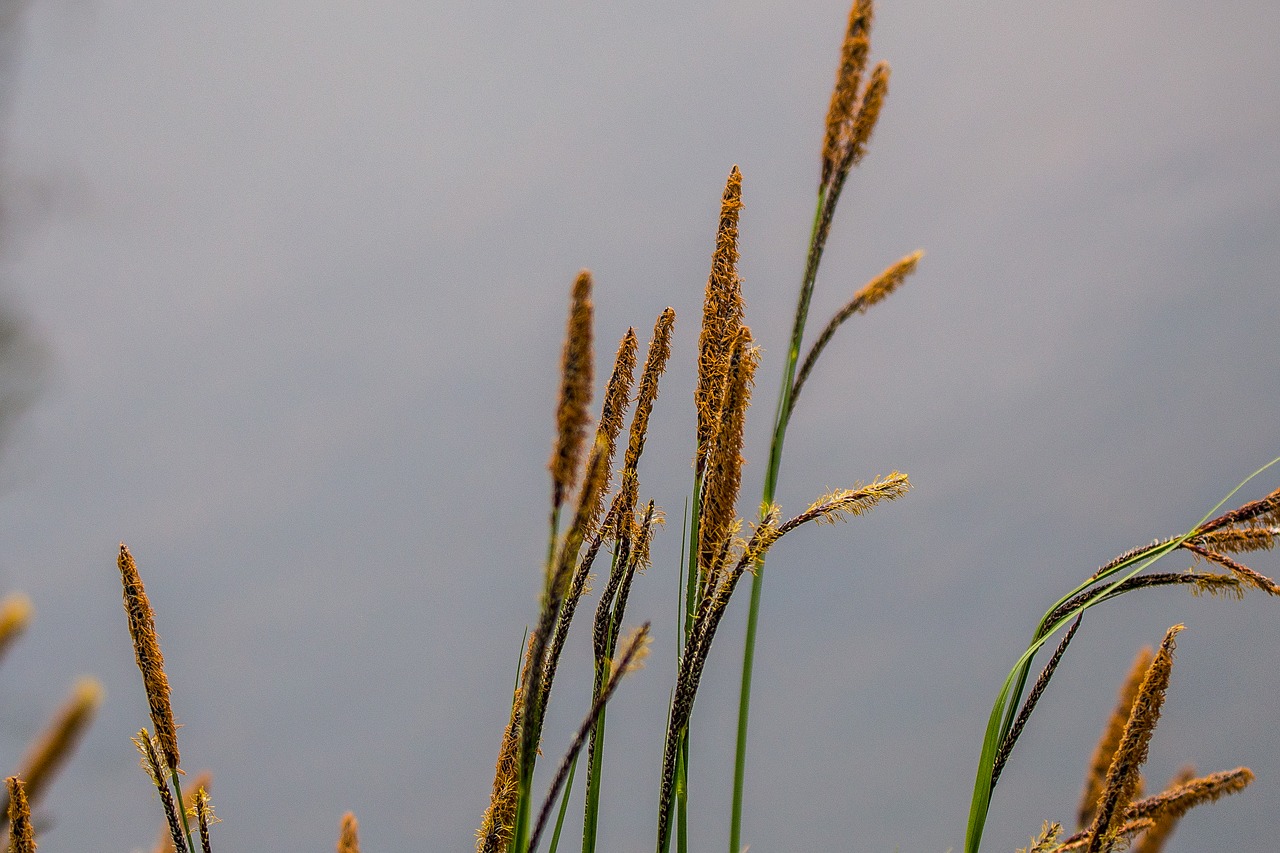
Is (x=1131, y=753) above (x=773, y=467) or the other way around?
the other way around

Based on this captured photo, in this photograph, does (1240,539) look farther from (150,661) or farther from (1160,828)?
(150,661)

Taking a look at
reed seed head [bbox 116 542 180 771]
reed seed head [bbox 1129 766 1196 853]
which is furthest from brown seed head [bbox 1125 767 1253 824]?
reed seed head [bbox 116 542 180 771]

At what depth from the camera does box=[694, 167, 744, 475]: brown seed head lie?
38.4 inches

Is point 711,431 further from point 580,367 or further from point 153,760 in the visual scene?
point 153,760

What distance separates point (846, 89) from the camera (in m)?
0.80

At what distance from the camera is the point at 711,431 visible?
0.95 meters

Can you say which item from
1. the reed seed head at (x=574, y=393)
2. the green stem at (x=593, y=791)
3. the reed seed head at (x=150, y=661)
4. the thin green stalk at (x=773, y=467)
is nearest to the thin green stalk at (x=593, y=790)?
the green stem at (x=593, y=791)

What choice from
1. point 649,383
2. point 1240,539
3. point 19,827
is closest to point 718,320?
point 649,383

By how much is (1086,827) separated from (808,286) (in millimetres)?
604

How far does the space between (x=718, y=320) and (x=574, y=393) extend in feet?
1.21

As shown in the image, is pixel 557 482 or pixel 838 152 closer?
pixel 557 482

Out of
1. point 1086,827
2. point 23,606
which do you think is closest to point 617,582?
point 1086,827

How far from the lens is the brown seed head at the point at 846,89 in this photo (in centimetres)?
79

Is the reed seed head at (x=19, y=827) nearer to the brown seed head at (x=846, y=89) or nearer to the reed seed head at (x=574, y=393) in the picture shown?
the reed seed head at (x=574, y=393)
